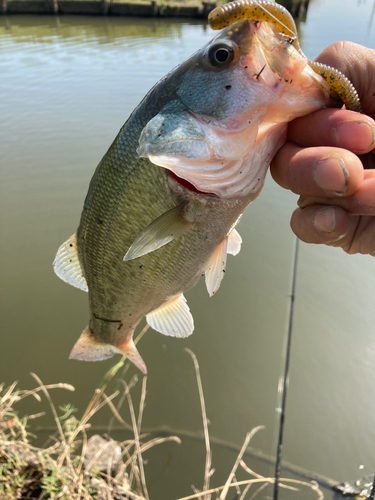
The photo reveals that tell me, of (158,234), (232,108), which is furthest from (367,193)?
(158,234)

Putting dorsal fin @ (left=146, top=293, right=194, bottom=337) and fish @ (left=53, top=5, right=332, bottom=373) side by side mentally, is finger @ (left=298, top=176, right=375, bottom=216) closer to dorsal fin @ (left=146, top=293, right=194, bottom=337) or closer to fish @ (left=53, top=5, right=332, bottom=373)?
fish @ (left=53, top=5, right=332, bottom=373)

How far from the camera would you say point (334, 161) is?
Answer: 3.22 feet

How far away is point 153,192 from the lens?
50.1 inches

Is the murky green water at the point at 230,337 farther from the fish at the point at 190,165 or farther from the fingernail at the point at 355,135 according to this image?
the fingernail at the point at 355,135

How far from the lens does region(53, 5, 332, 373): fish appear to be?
1021 mm

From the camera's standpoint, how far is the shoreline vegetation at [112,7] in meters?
20.8

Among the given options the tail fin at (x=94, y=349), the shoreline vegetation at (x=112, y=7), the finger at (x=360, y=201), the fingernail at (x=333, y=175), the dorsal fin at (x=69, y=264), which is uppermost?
the shoreline vegetation at (x=112, y=7)

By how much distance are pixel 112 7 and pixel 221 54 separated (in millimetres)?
26231

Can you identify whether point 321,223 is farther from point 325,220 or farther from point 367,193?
point 367,193

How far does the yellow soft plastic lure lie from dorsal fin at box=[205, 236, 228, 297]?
706 mm

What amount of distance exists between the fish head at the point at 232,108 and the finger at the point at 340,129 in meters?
0.04

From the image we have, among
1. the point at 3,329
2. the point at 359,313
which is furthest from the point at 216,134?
the point at 3,329

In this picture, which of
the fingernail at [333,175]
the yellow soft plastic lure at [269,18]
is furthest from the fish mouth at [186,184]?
the yellow soft plastic lure at [269,18]

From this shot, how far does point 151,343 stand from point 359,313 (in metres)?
2.27
